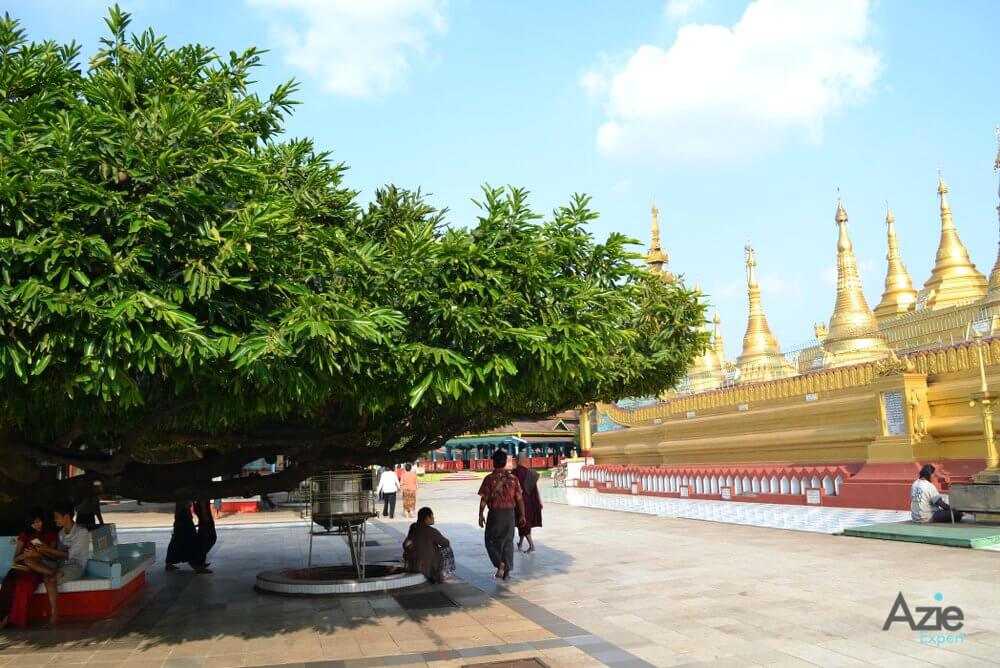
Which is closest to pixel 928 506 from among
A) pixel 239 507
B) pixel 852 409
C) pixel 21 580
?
pixel 852 409

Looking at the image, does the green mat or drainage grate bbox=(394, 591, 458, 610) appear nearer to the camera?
drainage grate bbox=(394, 591, 458, 610)

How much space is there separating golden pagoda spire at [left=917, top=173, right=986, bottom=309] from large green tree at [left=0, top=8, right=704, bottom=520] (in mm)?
20894

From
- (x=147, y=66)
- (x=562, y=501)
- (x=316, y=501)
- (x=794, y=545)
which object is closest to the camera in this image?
(x=147, y=66)

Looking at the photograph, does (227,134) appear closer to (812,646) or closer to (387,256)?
(387,256)

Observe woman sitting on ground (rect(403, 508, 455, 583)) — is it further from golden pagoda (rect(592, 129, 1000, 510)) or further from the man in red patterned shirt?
golden pagoda (rect(592, 129, 1000, 510))

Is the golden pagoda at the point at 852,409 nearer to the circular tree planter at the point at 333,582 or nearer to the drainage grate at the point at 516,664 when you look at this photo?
the circular tree planter at the point at 333,582

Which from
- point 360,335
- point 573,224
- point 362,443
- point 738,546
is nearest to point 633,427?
point 738,546

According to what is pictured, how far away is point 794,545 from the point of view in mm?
13383

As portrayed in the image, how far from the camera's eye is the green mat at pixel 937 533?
38.5 feet

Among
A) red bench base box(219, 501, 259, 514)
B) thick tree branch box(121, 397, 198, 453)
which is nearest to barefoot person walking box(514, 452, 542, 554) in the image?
thick tree branch box(121, 397, 198, 453)

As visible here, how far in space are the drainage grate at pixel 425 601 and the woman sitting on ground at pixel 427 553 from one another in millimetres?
691

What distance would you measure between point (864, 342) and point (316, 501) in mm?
20163

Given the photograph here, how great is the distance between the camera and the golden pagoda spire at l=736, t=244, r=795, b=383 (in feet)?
105

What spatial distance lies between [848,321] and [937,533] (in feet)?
50.4
